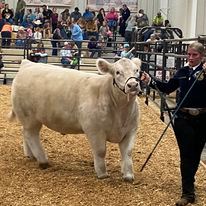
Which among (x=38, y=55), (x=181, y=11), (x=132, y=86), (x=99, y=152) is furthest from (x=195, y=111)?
(x=181, y=11)

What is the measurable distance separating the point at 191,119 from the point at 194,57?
1.86 feet

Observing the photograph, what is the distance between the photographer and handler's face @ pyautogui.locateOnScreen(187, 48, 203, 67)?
5203 millimetres

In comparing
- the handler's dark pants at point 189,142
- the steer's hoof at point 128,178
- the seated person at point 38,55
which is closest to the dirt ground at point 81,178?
the steer's hoof at point 128,178

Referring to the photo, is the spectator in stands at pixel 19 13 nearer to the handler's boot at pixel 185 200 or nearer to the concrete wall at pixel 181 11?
the concrete wall at pixel 181 11

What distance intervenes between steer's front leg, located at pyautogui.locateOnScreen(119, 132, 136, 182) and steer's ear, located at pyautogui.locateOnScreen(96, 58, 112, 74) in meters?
0.73

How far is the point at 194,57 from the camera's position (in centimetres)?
523

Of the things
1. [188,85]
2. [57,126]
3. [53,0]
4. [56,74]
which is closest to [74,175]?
[57,126]

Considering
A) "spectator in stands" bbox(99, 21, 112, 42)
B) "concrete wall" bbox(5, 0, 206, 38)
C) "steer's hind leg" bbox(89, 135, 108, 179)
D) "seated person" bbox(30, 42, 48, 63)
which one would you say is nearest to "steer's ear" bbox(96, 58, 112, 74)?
"steer's hind leg" bbox(89, 135, 108, 179)

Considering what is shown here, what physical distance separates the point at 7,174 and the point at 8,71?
12.2m

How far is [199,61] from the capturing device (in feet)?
17.3

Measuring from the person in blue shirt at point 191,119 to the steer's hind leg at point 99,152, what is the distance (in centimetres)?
90

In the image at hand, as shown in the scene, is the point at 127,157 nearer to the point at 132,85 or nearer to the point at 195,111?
the point at 132,85

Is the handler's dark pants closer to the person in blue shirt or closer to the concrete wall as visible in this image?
the person in blue shirt

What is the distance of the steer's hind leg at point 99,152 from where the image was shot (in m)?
5.89
